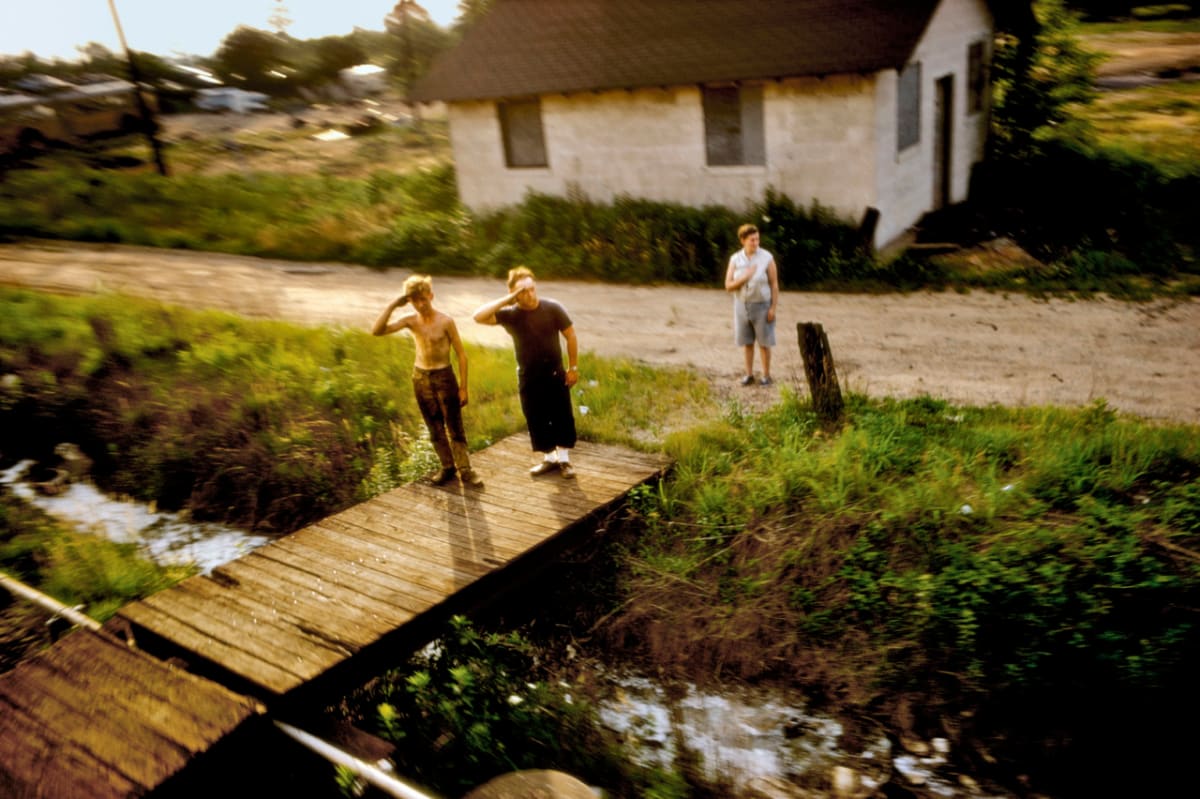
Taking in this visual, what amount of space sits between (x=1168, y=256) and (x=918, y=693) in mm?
9982

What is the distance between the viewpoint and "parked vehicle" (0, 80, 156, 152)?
2527 cm

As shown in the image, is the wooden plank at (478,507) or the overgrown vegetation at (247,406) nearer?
the wooden plank at (478,507)

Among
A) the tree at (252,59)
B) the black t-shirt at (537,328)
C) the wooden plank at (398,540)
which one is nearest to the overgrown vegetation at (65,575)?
the wooden plank at (398,540)

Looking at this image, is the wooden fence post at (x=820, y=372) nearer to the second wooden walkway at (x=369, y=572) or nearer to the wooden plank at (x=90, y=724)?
the second wooden walkway at (x=369, y=572)

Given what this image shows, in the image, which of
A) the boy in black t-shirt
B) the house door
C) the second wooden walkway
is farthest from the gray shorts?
the house door

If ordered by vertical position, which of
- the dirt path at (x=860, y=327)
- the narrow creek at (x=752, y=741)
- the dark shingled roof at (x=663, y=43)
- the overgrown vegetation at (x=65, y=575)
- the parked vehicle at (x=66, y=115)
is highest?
the parked vehicle at (x=66, y=115)

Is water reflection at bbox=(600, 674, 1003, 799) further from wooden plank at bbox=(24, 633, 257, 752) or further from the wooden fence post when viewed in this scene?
the wooden fence post

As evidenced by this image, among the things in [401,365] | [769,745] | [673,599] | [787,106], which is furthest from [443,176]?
[769,745]

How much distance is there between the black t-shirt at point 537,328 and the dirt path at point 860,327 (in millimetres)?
3107

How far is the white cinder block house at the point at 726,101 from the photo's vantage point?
545 inches

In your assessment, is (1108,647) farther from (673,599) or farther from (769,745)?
(673,599)

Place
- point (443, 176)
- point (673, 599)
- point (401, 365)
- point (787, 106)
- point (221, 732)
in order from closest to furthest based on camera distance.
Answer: point (221, 732) → point (673, 599) → point (401, 365) → point (787, 106) → point (443, 176)

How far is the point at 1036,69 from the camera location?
17.4m

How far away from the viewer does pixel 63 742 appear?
175 inches
